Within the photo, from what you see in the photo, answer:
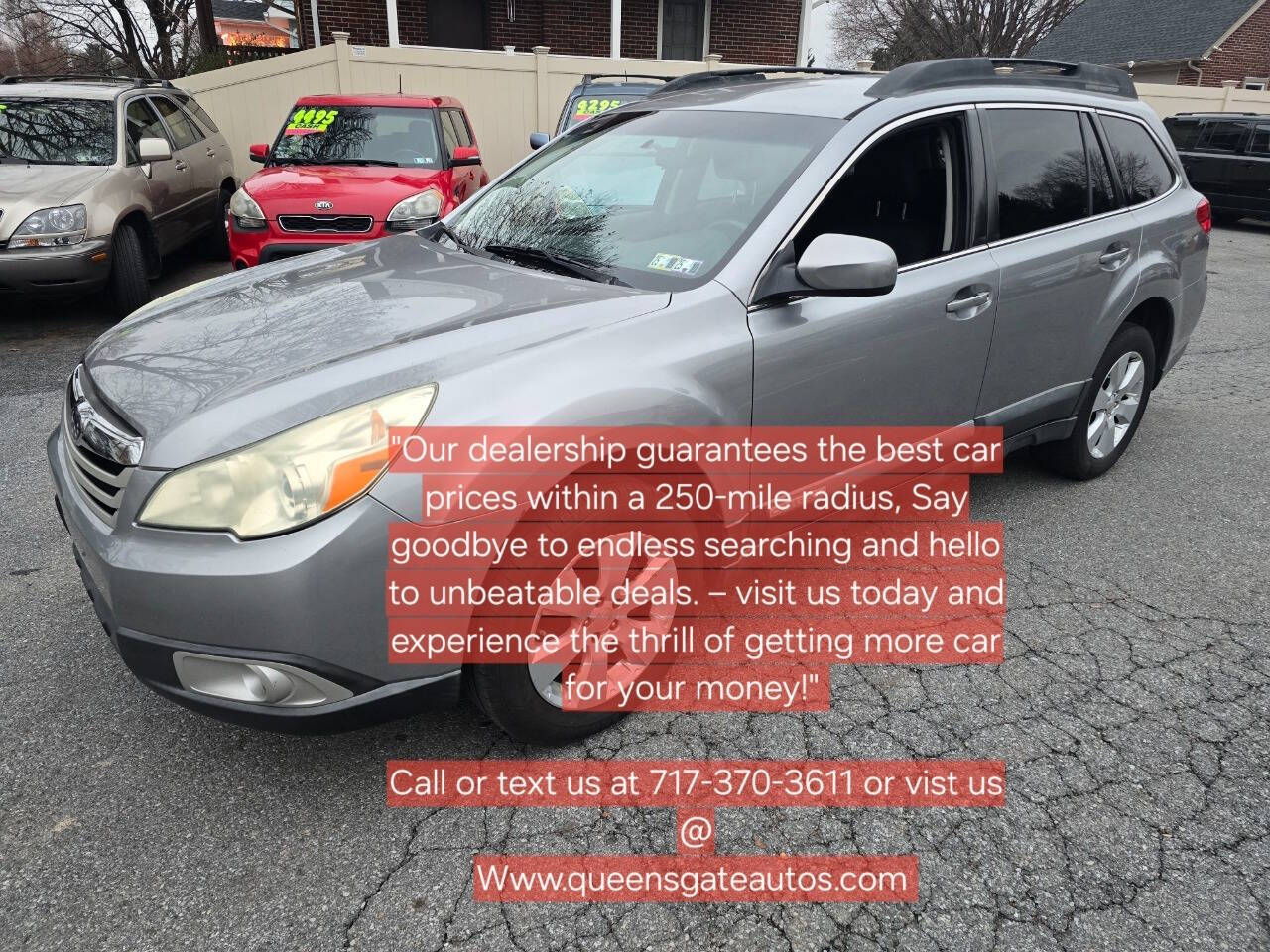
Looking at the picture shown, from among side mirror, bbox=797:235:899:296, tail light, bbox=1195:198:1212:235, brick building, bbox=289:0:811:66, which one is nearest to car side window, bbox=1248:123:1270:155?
brick building, bbox=289:0:811:66

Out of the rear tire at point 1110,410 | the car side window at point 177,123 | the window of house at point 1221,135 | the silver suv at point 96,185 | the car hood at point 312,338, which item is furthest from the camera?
the window of house at point 1221,135

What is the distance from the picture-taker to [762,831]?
88.9 inches

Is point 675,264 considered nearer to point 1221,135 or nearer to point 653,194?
point 653,194

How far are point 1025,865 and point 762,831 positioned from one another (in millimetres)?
635

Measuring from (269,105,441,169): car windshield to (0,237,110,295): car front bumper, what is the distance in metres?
1.84

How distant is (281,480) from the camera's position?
6.42 ft

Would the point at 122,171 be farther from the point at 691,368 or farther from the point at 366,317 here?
the point at 691,368

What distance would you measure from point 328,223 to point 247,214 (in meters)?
0.63

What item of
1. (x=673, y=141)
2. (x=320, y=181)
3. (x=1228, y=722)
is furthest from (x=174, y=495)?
(x=320, y=181)

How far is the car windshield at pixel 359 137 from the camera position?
764 cm

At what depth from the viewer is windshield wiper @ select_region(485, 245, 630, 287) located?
2705 mm

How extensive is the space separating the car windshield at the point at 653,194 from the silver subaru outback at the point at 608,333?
1 cm
